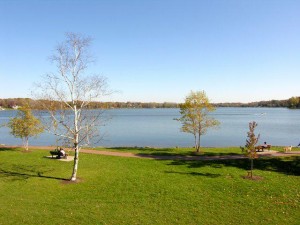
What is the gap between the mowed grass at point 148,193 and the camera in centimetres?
1298

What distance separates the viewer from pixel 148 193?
53.6 feet

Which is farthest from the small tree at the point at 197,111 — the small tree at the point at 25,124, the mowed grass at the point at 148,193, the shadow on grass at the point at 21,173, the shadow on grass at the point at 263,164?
the shadow on grass at the point at 21,173

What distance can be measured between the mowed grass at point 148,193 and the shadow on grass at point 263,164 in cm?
8

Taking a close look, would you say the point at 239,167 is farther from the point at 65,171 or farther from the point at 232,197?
the point at 65,171

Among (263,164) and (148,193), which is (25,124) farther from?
(263,164)

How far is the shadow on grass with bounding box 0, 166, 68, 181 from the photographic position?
19.4 meters

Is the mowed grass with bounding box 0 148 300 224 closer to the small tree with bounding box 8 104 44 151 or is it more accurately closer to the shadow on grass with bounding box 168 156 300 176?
the shadow on grass with bounding box 168 156 300 176

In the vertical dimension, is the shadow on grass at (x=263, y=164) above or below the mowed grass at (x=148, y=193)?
above

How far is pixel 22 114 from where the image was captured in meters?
30.4

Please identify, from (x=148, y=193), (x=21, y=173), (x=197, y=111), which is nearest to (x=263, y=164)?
(x=197, y=111)

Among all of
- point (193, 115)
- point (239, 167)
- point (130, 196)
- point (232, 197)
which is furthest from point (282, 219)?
point (193, 115)

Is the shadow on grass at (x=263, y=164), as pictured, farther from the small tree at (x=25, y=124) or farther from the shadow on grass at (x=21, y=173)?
the small tree at (x=25, y=124)

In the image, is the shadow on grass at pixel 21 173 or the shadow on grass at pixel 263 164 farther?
the shadow on grass at pixel 263 164

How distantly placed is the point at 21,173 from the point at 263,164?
2030cm
